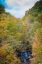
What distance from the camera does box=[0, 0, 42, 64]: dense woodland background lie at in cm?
1145

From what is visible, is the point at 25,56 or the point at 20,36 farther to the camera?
the point at 25,56

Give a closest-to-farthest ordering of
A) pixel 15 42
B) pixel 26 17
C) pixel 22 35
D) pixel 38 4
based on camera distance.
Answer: pixel 15 42
pixel 22 35
pixel 38 4
pixel 26 17

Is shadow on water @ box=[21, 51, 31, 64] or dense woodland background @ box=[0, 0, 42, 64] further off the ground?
dense woodland background @ box=[0, 0, 42, 64]

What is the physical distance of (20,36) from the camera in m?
13.8

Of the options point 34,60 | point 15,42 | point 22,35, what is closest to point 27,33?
point 22,35

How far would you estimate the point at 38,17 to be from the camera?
1407cm

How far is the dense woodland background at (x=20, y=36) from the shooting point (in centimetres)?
1145

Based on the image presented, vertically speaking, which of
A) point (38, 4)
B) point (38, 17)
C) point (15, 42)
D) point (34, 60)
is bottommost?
point (34, 60)

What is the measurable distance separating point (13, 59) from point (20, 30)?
2.95m

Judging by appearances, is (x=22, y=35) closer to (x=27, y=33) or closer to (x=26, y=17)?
(x=27, y=33)

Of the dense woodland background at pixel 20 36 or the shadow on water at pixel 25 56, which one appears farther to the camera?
the shadow on water at pixel 25 56

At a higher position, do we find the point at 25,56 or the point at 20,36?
the point at 20,36

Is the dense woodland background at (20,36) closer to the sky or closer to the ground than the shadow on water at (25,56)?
closer to the sky

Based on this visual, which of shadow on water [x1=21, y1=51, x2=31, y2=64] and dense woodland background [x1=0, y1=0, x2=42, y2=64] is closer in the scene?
dense woodland background [x1=0, y1=0, x2=42, y2=64]
